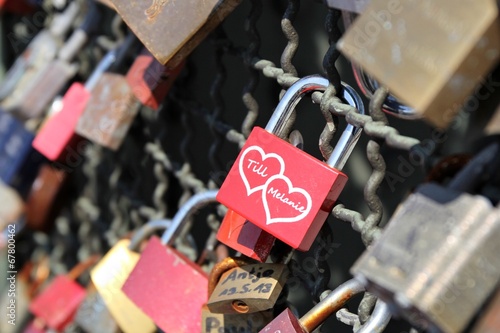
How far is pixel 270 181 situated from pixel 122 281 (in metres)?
0.43

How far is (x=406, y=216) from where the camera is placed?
0.69 m

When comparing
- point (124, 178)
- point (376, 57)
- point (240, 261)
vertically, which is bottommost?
point (124, 178)

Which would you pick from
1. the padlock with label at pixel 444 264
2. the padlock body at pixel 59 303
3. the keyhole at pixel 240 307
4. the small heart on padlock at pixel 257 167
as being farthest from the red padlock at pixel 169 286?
the padlock with label at pixel 444 264

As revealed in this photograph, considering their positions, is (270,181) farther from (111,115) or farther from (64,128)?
(64,128)

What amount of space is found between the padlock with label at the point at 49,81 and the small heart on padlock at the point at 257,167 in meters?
0.67

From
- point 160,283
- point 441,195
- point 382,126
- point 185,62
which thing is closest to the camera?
point 441,195

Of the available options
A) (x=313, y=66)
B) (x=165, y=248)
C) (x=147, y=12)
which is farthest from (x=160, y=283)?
(x=313, y=66)

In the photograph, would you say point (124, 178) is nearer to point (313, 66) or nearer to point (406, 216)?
point (313, 66)

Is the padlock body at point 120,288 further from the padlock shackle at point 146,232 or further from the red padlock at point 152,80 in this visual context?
the red padlock at point 152,80

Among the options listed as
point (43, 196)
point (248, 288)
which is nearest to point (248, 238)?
point (248, 288)

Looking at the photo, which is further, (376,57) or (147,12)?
(147,12)

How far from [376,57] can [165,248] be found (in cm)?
53

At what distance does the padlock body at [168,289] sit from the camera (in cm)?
107

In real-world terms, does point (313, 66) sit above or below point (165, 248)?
above
